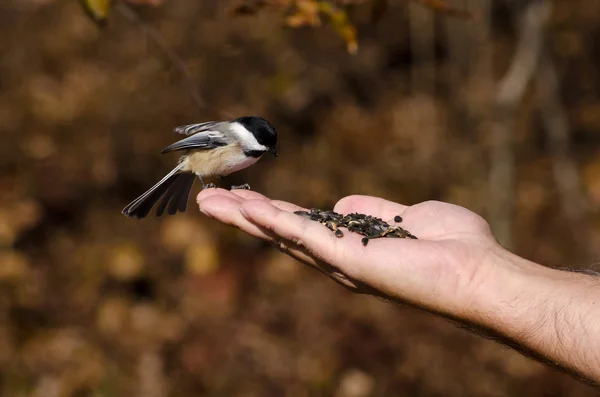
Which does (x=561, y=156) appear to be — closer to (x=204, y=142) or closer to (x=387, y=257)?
(x=204, y=142)

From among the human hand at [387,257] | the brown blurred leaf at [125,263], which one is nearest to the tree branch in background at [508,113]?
the brown blurred leaf at [125,263]

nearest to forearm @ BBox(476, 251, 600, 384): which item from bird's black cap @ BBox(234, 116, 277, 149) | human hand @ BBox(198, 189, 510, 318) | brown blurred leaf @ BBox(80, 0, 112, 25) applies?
human hand @ BBox(198, 189, 510, 318)

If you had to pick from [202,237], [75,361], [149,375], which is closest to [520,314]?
→ [149,375]

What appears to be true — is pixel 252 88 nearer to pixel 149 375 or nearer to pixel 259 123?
pixel 149 375

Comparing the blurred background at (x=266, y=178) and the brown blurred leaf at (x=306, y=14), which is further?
the blurred background at (x=266, y=178)

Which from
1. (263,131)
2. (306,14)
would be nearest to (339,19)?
(306,14)

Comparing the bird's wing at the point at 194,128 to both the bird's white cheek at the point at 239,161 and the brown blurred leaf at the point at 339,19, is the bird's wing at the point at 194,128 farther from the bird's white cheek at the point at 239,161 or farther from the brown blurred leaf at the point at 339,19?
the brown blurred leaf at the point at 339,19
